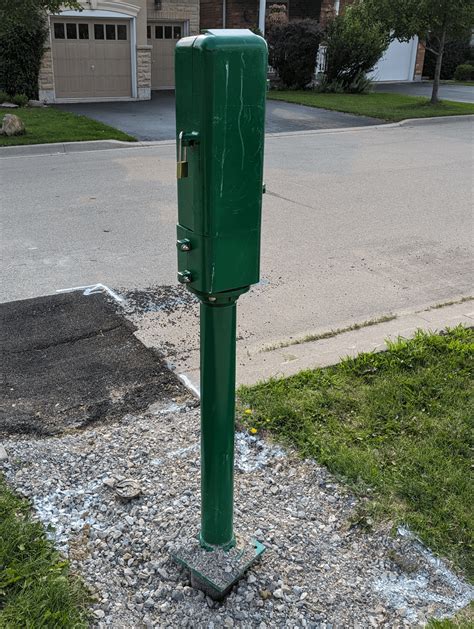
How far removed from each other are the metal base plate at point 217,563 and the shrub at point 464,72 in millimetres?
35978

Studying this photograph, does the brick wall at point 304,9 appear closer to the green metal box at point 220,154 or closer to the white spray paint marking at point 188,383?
the white spray paint marking at point 188,383

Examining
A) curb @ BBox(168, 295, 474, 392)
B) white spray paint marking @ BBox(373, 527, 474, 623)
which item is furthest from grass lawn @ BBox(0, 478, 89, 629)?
curb @ BBox(168, 295, 474, 392)

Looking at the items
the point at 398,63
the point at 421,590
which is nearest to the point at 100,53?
the point at 398,63

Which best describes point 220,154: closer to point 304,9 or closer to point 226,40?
point 226,40

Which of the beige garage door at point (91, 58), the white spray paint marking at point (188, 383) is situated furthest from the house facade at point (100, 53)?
the white spray paint marking at point (188, 383)

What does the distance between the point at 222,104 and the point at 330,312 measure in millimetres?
3581

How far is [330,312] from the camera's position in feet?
17.8

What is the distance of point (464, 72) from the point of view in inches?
1341

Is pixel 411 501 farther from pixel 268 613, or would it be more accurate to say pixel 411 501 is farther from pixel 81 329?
pixel 81 329

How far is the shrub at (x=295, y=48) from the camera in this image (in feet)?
80.3

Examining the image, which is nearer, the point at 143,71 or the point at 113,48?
the point at 113,48

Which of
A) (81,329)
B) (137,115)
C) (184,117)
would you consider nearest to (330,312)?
(81,329)

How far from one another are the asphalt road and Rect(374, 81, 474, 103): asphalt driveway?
1447 cm

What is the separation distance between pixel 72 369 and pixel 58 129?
1173 cm
